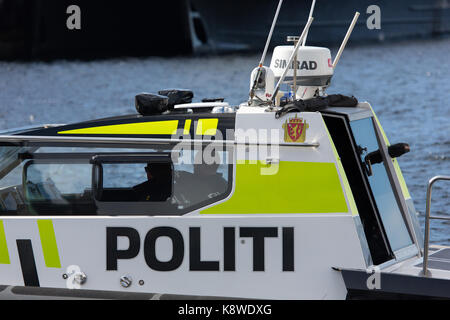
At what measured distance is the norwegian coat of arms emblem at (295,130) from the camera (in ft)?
18.9

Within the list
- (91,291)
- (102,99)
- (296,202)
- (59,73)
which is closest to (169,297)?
(91,291)

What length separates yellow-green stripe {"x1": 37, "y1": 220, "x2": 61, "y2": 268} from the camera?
5891mm

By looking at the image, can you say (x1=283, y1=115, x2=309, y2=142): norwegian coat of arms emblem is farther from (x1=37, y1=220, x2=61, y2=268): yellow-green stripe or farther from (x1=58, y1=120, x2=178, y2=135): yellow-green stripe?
(x1=37, y1=220, x2=61, y2=268): yellow-green stripe

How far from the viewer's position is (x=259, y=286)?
5.77m

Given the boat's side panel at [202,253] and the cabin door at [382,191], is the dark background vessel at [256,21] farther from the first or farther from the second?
the boat's side panel at [202,253]

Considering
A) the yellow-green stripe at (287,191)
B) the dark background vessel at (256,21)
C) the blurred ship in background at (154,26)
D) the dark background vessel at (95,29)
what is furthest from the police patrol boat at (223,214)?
the dark background vessel at (256,21)

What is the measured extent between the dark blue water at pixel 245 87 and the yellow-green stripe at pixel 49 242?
20.7 feet

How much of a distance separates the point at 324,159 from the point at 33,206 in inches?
87.7

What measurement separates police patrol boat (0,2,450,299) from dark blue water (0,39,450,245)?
5238 mm

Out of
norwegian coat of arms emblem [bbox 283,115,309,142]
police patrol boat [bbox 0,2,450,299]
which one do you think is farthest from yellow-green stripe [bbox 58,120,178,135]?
norwegian coat of arms emblem [bbox 283,115,309,142]

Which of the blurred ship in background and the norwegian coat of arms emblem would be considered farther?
the blurred ship in background

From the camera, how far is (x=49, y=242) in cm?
590

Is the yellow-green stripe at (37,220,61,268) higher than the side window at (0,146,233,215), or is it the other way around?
the side window at (0,146,233,215)

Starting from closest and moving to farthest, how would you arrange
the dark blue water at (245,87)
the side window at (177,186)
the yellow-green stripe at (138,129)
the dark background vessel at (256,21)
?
the side window at (177,186), the yellow-green stripe at (138,129), the dark blue water at (245,87), the dark background vessel at (256,21)
